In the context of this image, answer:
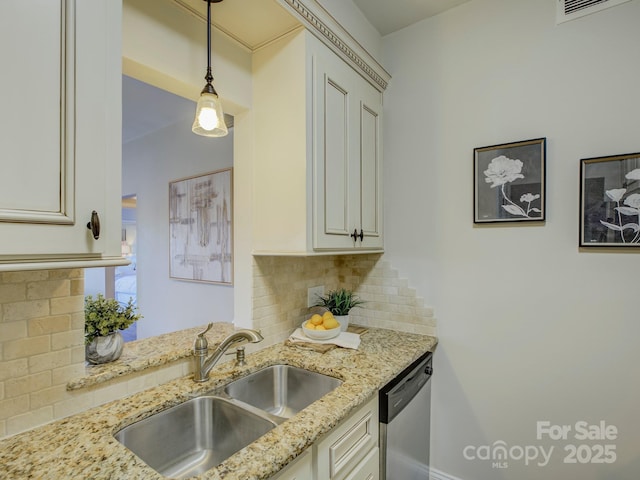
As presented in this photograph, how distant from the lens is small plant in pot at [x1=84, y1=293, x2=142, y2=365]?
1071mm

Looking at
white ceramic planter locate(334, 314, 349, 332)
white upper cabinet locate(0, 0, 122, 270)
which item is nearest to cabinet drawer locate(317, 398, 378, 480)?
white ceramic planter locate(334, 314, 349, 332)

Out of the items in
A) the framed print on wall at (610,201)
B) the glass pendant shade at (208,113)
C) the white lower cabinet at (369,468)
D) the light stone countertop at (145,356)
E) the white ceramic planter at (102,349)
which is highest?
the glass pendant shade at (208,113)

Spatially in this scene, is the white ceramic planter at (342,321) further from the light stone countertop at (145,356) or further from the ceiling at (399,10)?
the ceiling at (399,10)

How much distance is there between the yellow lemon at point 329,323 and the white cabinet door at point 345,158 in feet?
1.28

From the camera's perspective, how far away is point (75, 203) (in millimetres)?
698

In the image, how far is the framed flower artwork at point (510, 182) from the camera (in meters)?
1.52

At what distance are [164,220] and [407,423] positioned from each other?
286cm

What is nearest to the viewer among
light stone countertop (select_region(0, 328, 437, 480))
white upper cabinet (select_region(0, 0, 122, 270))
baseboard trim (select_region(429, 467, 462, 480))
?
white upper cabinet (select_region(0, 0, 122, 270))

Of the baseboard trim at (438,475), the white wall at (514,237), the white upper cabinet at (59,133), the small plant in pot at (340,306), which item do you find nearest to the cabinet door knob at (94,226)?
the white upper cabinet at (59,133)

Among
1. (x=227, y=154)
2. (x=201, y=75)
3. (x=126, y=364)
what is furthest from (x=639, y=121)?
(x=227, y=154)

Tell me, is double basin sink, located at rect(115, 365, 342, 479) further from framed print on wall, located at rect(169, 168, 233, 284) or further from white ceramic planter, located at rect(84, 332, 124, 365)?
framed print on wall, located at rect(169, 168, 233, 284)

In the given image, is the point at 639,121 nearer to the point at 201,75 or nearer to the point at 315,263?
the point at 315,263

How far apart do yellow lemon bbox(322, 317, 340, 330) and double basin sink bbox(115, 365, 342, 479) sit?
0.32 m

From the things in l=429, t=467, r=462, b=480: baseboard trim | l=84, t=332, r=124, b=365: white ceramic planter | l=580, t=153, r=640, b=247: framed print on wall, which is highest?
l=580, t=153, r=640, b=247: framed print on wall
